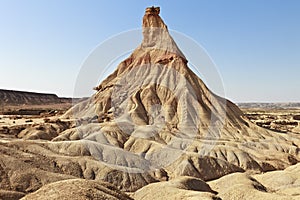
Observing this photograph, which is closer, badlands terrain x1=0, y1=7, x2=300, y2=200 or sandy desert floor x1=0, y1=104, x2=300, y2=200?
sandy desert floor x1=0, y1=104, x2=300, y2=200

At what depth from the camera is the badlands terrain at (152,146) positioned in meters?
31.7

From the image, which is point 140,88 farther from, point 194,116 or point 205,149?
point 205,149

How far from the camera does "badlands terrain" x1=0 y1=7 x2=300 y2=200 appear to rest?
31.7 m

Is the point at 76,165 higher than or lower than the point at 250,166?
higher

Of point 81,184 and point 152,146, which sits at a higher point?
point 81,184

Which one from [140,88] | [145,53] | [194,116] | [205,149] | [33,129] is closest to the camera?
[205,149]

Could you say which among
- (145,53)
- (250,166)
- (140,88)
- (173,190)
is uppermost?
(145,53)

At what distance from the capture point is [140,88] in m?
84.4

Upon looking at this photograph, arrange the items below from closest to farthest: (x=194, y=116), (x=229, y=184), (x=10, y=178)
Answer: (x=10, y=178)
(x=229, y=184)
(x=194, y=116)

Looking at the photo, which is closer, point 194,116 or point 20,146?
point 20,146

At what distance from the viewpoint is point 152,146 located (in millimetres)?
54500

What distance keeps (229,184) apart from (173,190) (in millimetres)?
9519

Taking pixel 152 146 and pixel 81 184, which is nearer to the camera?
pixel 81 184

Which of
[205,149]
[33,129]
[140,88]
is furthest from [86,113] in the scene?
[205,149]
